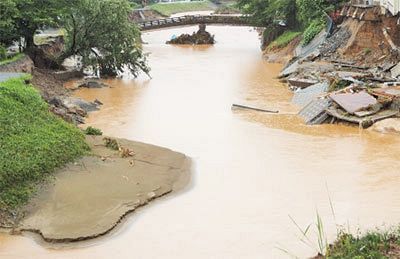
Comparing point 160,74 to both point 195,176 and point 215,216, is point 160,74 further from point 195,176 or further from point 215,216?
point 215,216

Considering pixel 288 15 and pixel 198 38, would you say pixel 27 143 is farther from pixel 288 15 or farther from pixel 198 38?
pixel 198 38

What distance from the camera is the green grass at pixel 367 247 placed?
28.7 ft

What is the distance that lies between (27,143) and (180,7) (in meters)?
72.2

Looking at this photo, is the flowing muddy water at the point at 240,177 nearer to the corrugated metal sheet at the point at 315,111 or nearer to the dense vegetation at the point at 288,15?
the corrugated metal sheet at the point at 315,111

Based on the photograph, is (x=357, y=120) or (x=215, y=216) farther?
(x=357, y=120)


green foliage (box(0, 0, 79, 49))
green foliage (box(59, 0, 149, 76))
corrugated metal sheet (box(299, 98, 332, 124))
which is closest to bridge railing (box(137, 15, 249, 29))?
green foliage (box(59, 0, 149, 76))

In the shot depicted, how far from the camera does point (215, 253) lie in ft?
37.6

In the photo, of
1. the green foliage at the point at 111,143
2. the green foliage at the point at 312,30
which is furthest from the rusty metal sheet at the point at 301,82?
the green foliage at the point at 111,143

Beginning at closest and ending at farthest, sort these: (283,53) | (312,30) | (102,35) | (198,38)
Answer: (102,35) < (312,30) < (283,53) < (198,38)

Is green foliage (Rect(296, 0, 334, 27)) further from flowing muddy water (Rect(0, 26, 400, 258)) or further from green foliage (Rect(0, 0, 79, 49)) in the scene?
green foliage (Rect(0, 0, 79, 49))

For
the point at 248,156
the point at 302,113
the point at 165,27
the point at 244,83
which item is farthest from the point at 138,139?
the point at 165,27

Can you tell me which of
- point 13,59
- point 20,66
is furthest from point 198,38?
point 20,66

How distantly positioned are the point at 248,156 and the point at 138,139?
4.21 meters

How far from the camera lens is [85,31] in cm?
3225
